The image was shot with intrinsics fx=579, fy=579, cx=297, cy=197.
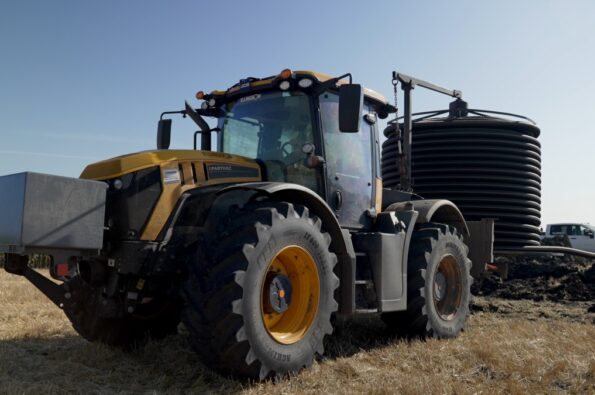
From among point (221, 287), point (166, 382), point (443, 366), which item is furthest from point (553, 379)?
point (166, 382)

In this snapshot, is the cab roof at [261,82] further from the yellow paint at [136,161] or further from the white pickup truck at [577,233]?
the white pickup truck at [577,233]

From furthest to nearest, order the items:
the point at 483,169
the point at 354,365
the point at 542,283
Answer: the point at 542,283, the point at 483,169, the point at 354,365

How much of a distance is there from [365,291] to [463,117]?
14.6 ft

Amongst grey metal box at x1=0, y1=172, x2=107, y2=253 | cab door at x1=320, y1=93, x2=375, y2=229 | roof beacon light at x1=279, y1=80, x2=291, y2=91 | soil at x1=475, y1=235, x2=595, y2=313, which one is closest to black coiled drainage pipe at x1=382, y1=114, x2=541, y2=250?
soil at x1=475, y1=235, x2=595, y2=313

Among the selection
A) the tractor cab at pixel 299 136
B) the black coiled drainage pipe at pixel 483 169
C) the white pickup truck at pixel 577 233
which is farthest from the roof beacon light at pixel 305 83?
the white pickup truck at pixel 577 233

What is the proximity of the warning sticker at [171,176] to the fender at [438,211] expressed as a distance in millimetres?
2774

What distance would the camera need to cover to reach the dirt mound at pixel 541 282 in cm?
981

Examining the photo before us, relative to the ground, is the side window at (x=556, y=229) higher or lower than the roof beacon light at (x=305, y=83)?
lower

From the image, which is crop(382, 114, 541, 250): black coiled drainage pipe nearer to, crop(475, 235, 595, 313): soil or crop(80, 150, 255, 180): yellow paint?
crop(475, 235, 595, 313): soil

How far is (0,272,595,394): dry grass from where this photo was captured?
4105 millimetres

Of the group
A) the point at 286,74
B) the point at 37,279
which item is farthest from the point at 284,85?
the point at 37,279

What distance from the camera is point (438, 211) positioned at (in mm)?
7305

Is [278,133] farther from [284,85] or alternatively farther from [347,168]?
[347,168]

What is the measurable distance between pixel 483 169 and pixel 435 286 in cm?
277
